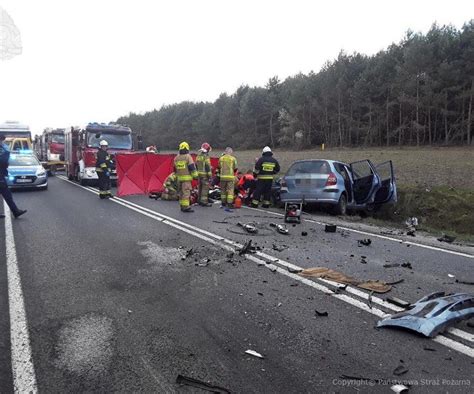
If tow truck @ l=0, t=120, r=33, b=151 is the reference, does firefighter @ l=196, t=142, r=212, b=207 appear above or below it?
below

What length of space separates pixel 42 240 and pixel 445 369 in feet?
21.0

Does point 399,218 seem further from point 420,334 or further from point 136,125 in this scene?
point 136,125

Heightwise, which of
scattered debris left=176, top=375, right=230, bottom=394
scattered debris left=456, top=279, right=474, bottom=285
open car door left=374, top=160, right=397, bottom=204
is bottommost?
scattered debris left=456, top=279, right=474, bottom=285

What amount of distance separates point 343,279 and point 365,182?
6950mm

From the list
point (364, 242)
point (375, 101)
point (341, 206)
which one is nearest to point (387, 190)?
point (341, 206)

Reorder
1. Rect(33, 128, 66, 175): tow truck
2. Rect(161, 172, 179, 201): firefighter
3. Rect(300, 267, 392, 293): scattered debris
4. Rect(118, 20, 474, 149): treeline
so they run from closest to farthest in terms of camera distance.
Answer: Rect(300, 267, 392, 293): scattered debris → Rect(161, 172, 179, 201): firefighter → Rect(33, 128, 66, 175): tow truck → Rect(118, 20, 474, 149): treeline

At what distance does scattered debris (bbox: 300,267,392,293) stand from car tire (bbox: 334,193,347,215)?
18.0 feet

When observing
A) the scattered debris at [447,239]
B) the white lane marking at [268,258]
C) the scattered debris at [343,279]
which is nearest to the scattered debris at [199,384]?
the white lane marking at [268,258]

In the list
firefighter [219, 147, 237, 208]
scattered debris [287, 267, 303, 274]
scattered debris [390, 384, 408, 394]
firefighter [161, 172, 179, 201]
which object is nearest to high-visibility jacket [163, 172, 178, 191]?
firefighter [161, 172, 179, 201]

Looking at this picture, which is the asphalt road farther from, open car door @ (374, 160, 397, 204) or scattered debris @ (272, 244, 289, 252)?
open car door @ (374, 160, 397, 204)

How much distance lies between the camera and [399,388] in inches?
107

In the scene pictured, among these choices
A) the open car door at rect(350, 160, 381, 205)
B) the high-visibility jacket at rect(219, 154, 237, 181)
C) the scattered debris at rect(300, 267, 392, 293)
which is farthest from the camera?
the high-visibility jacket at rect(219, 154, 237, 181)

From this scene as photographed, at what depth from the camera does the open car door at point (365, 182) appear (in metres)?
11.2

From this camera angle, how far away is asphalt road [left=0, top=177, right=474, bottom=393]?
2871mm
